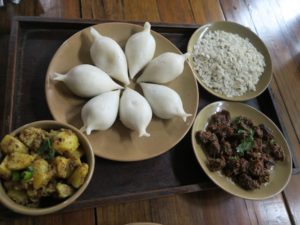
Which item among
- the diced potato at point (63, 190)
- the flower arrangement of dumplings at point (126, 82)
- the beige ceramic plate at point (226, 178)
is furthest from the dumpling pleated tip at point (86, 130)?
the beige ceramic plate at point (226, 178)

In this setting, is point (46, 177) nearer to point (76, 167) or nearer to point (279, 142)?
point (76, 167)

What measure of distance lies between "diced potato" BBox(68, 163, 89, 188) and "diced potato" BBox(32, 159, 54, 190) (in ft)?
0.09

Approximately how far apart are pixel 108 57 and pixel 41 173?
0.25 meters

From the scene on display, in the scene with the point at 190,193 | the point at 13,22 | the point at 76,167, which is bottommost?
the point at 190,193

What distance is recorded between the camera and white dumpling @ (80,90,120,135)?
0.50m

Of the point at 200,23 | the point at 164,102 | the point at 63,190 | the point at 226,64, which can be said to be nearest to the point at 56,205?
the point at 63,190

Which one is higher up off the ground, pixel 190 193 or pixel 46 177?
pixel 46 177

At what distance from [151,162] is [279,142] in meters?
0.29

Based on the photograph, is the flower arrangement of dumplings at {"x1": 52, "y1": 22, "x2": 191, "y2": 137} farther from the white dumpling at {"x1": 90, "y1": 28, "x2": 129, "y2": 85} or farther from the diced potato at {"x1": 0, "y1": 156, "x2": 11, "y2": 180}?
the diced potato at {"x1": 0, "y1": 156, "x2": 11, "y2": 180}

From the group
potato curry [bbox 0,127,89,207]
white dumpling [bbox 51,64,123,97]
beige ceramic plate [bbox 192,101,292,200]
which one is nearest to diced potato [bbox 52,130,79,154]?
potato curry [bbox 0,127,89,207]

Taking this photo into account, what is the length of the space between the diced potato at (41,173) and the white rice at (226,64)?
384 mm

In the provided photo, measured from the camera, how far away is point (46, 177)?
0.41m

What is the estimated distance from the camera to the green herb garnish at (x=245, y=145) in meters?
0.59

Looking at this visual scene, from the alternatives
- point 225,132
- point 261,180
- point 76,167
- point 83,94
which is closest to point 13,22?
point 83,94
